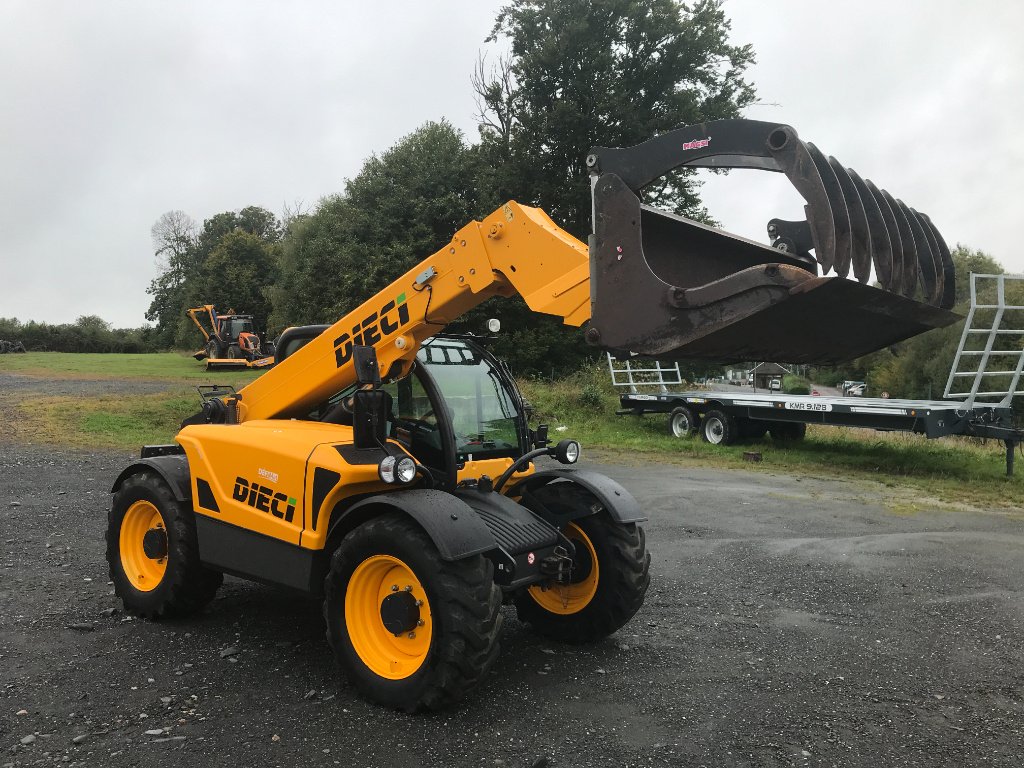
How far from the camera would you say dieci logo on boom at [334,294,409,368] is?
4676 millimetres

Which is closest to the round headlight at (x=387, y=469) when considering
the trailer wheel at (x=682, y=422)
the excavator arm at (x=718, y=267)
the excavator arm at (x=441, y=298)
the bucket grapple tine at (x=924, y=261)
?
the excavator arm at (x=441, y=298)

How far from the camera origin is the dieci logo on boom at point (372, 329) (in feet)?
15.3

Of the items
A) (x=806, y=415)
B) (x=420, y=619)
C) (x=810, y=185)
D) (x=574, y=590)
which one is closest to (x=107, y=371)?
(x=806, y=415)

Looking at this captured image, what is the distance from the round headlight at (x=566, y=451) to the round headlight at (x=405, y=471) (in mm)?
1246

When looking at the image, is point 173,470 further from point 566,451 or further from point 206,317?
point 206,317

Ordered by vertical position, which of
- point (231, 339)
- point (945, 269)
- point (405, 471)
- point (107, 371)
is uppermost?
point (231, 339)

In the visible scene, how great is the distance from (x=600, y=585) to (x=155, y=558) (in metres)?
3.08

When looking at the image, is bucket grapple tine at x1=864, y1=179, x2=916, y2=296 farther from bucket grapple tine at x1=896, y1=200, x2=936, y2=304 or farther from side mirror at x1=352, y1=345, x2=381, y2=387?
side mirror at x1=352, y1=345, x2=381, y2=387

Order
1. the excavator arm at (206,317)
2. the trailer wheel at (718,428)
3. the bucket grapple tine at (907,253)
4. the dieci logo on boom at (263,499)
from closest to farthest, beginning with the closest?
the bucket grapple tine at (907,253), the dieci logo on boom at (263,499), the trailer wheel at (718,428), the excavator arm at (206,317)

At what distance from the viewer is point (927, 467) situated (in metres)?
12.8

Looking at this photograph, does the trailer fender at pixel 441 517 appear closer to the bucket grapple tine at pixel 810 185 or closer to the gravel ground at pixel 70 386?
the bucket grapple tine at pixel 810 185

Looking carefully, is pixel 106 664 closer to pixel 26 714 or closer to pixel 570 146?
pixel 26 714

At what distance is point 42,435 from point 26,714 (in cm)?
1180

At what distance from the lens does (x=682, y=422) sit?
16484 millimetres
